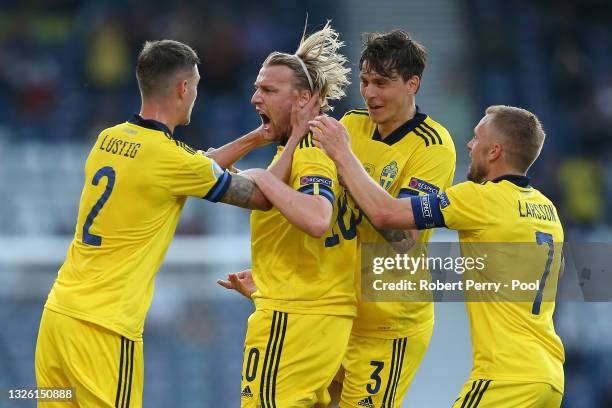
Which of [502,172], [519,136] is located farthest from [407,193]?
[519,136]

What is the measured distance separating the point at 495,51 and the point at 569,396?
6001 mm

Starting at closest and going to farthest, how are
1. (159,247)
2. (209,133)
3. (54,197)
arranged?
(159,247) < (54,197) < (209,133)

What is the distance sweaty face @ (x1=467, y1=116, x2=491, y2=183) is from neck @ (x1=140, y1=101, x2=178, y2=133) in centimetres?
164

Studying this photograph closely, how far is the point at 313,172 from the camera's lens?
560cm

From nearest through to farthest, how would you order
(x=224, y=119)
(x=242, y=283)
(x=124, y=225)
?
(x=124, y=225) → (x=242, y=283) → (x=224, y=119)

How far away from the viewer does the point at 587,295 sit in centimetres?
658

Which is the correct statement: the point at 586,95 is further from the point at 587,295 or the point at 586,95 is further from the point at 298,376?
the point at 298,376

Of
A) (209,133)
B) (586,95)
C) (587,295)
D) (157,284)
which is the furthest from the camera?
(586,95)

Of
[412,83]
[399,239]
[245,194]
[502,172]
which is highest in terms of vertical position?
[412,83]

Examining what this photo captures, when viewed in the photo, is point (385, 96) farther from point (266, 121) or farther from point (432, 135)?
point (266, 121)

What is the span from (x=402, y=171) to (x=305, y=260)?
82 centimetres

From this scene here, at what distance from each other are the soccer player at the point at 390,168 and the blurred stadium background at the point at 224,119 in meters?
4.27

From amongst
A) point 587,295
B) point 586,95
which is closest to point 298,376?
point 587,295

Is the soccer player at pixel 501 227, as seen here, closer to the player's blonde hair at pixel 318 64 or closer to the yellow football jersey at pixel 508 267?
the yellow football jersey at pixel 508 267
